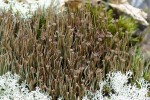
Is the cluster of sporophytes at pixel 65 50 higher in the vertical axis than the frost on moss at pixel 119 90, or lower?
higher

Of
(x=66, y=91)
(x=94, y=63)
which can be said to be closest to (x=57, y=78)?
(x=66, y=91)

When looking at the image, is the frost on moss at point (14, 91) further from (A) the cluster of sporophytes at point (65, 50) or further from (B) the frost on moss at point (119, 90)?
(B) the frost on moss at point (119, 90)

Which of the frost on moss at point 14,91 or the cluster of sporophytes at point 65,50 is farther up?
the cluster of sporophytes at point 65,50

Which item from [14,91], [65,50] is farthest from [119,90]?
[14,91]

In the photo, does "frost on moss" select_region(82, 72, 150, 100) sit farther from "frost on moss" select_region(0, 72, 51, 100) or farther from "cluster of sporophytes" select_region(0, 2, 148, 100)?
"frost on moss" select_region(0, 72, 51, 100)

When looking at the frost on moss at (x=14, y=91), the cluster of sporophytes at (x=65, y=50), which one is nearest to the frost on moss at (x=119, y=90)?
the cluster of sporophytes at (x=65, y=50)
